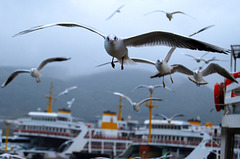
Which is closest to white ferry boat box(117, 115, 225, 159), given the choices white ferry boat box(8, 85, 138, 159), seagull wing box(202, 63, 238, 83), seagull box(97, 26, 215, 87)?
white ferry boat box(8, 85, 138, 159)

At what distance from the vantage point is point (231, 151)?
14227 millimetres

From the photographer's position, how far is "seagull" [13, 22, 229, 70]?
726 cm

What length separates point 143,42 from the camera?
8.38 meters

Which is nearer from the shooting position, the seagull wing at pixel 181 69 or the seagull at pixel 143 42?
the seagull at pixel 143 42

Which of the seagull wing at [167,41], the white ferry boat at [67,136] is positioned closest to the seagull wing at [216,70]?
the seagull wing at [167,41]

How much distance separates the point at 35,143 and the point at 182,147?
57.5 feet

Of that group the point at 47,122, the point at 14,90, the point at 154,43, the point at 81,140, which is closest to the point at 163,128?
the point at 81,140

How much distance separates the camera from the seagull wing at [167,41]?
769 cm

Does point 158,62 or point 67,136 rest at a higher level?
point 158,62

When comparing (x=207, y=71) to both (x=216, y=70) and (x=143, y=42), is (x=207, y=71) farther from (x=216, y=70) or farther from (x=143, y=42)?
(x=143, y=42)

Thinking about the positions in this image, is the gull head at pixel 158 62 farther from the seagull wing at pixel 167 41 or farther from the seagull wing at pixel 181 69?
the seagull wing at pixel 181 69

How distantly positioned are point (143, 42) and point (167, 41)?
0.60 m

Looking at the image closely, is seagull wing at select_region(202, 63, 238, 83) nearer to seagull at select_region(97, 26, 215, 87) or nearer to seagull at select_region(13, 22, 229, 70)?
seagull at select_region(97, 26, 215, 87)

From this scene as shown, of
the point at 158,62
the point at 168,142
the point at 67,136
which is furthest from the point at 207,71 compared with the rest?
the point at 67,136
